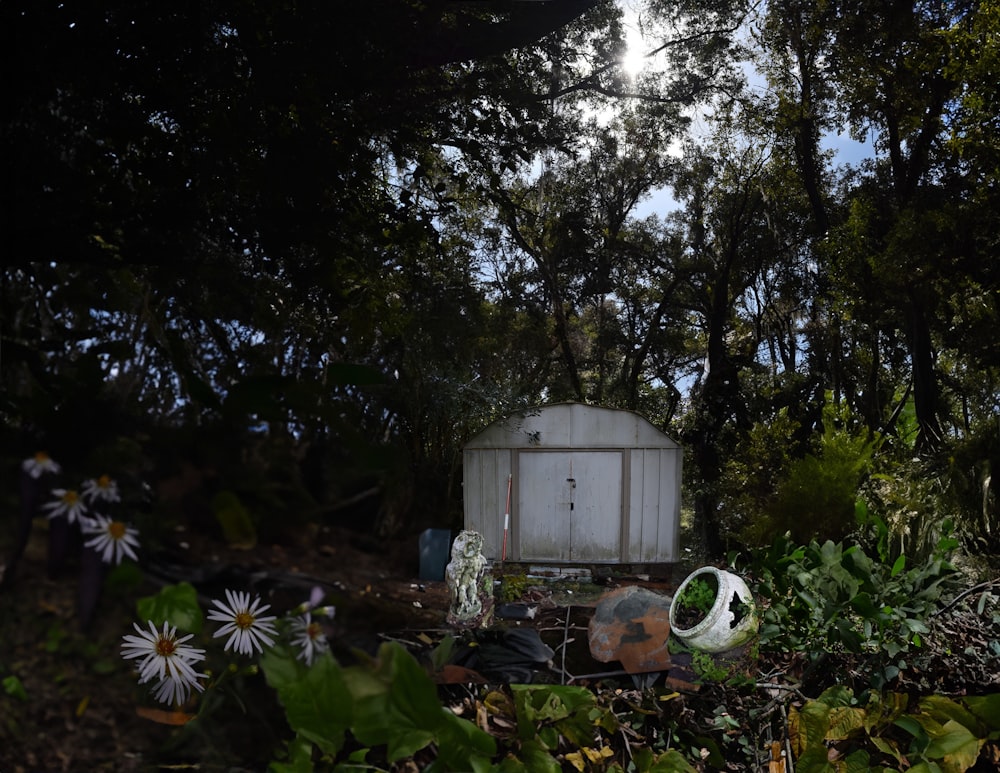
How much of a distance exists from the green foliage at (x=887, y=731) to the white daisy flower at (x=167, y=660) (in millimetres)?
1271

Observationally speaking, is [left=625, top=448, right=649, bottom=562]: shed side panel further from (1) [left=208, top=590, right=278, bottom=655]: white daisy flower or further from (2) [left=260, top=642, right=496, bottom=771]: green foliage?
(1) [left=208, top=590, right=278, bottom=655]: white daisy flower

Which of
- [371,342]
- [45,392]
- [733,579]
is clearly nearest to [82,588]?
[45,392]

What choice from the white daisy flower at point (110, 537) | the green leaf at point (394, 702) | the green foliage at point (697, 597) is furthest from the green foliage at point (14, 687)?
the green foliage at point (697, 597)

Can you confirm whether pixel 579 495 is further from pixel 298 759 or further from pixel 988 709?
pixel 988 709

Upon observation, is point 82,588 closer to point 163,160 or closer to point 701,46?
point 163,160

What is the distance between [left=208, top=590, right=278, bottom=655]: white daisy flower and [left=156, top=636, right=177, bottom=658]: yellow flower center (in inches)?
3.4

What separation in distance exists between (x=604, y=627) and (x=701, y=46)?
1.30m

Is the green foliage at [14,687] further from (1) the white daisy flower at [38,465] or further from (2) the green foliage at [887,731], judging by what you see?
(2) the green foliage at [887,731]

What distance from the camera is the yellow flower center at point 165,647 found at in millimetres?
1382

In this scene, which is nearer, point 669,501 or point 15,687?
point 15,687

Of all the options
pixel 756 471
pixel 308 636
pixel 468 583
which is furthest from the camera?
pixel 756 471

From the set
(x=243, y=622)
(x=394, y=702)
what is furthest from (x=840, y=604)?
(x=243, y=622)

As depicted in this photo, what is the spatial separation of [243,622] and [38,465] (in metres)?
0.44

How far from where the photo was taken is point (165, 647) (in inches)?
54.6
